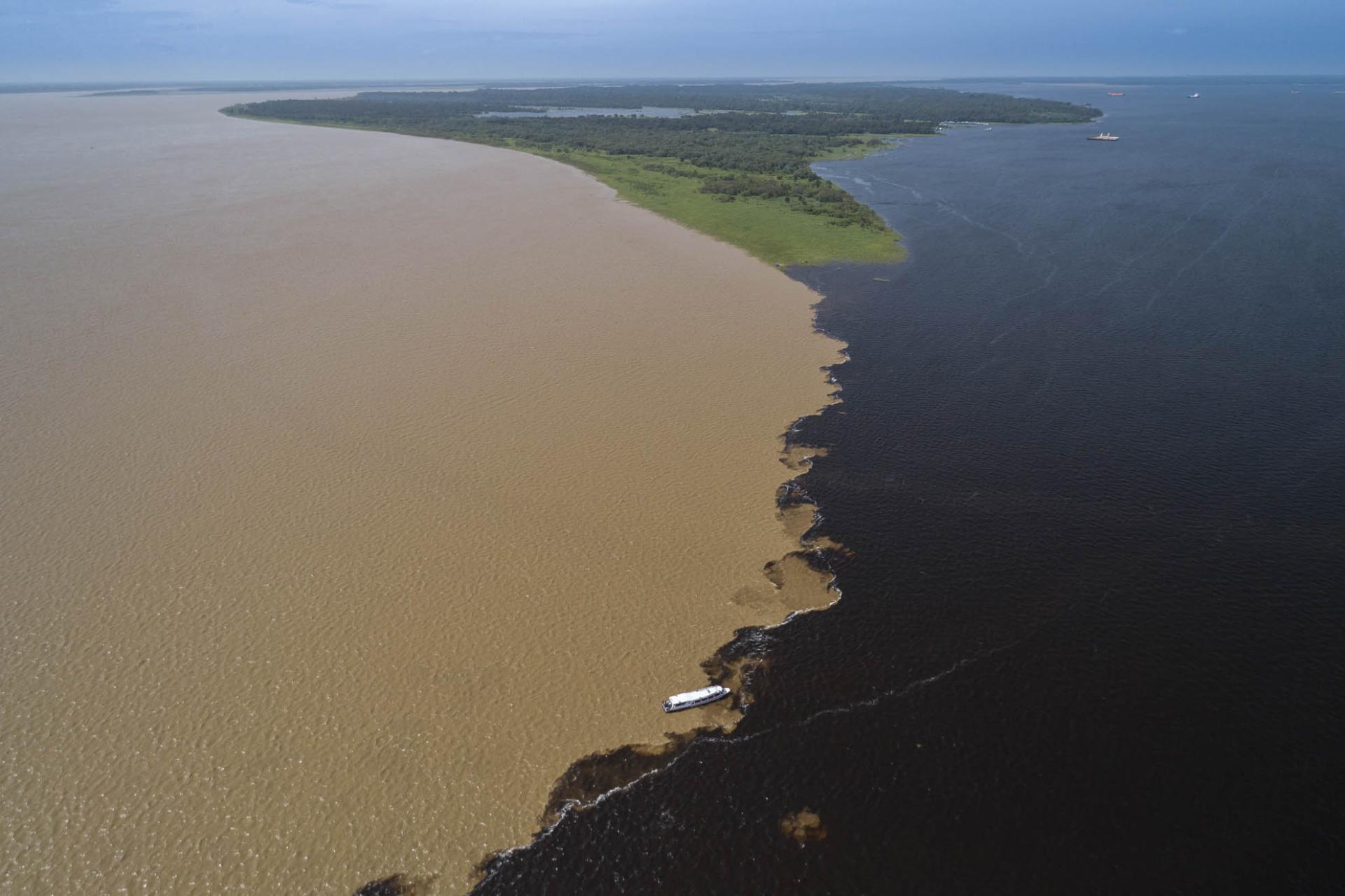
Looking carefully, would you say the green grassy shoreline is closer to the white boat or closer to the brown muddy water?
the brown muddy water

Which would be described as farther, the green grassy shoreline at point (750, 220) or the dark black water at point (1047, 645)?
the green grassy shoreline at point (750, 220)

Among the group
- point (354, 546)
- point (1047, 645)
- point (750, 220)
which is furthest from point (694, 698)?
point (750, 220)

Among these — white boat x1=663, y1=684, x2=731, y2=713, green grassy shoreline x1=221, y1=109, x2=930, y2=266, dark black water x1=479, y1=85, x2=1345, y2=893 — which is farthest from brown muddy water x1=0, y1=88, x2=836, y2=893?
green grassy shoreline x1=221, y1=109, x2=930, y2=266

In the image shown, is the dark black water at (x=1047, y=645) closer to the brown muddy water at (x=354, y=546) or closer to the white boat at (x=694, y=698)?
the white boat at (x=694, y=698)

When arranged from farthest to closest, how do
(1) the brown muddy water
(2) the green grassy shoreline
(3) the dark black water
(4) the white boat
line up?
(2) the green grassy shoreline < (4) the white boat < (1) the brown muddy water < (3) the dark black water

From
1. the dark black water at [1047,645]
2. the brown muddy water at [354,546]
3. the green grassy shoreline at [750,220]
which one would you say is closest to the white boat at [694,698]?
the brown muddy water at [354,546]

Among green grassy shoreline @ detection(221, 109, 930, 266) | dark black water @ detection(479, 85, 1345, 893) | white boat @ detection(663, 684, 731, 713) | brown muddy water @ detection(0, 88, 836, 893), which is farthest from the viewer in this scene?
green grassy shoreline @ detection(221, 109, 930, 266)
